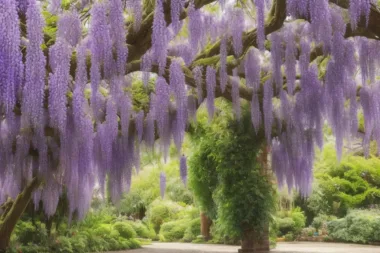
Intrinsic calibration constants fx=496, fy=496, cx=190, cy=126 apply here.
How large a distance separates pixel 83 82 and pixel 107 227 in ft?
28.5

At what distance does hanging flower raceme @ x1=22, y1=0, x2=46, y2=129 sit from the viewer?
155 inches

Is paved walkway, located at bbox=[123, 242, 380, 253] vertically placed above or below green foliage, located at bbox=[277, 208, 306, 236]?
below

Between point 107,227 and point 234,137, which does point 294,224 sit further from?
point 234,137

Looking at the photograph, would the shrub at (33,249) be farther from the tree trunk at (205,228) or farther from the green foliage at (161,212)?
the green foliage at (161,212)

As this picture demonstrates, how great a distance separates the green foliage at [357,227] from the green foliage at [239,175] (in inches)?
228

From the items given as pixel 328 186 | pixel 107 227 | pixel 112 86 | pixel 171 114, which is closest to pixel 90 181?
pixel 171 114

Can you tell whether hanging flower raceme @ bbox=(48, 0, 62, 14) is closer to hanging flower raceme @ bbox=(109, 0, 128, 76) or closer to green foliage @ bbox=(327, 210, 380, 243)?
hanging flower raceme @ bbox=(109, 0, 128, 76)

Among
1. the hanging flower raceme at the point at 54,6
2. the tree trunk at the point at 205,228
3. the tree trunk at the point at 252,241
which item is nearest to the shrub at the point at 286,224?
the tree trunk at the point at 205,228

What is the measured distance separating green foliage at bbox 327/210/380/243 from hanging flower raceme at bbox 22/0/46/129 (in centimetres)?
1168

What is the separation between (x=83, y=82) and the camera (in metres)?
5.00

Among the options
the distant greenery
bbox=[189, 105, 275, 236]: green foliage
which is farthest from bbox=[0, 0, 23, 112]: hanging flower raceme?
the distant greenery

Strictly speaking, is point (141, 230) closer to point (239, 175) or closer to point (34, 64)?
point (239, 175)

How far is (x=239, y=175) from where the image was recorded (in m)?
9.11

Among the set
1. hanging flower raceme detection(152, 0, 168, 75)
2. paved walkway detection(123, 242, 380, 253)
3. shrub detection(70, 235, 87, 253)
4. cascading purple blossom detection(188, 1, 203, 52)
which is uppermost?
cascading purple blossom detection(188, 1, 203, 52)
